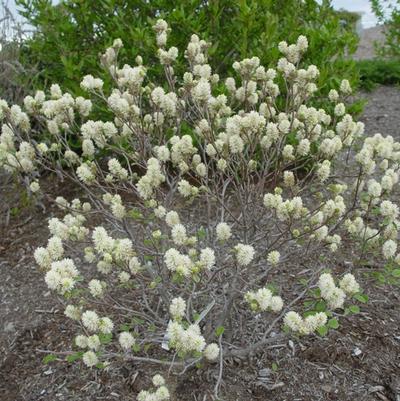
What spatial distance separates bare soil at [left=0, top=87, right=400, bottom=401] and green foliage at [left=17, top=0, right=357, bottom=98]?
174cm

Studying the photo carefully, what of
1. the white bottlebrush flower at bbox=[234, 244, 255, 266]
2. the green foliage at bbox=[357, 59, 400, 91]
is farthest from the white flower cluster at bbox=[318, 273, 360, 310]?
the green foliage at bbox=[357, 59, 400, 91]

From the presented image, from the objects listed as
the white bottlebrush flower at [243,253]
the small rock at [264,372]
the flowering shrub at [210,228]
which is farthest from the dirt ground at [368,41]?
the white bottlebrush flower at [243,253]

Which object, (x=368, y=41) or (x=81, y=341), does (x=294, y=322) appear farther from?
(x=368, y=41)

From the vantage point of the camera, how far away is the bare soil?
242 cm

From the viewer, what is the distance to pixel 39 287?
3.32 meters

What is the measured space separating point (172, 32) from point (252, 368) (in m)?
2.51

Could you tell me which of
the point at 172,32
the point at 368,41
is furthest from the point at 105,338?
the point at 368,41

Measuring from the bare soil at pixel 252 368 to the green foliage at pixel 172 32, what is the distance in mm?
1741

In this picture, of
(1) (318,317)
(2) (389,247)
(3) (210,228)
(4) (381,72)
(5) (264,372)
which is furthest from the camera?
(4) (381,72)

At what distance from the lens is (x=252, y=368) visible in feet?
8.32

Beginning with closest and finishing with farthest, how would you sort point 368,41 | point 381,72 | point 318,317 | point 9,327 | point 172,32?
point 318,317 < point 9,327 < point 172,32 < point 381,72 < point 368,41

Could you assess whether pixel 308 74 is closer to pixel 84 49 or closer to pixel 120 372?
pixel 120 372

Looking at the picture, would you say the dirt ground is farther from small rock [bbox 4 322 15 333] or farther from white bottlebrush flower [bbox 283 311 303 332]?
white bottlebrush flower [bbox 283 311 303 332]

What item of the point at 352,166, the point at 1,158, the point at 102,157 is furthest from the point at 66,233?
the point at 352,166
